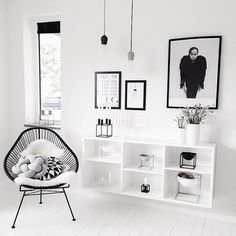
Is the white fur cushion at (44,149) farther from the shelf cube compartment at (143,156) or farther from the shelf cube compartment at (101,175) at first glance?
the shelf cube compartment at (143,156)

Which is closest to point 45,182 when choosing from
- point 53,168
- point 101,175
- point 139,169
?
point 53,168

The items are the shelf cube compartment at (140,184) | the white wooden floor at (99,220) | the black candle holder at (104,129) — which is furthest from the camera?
the black candle holder at (104,129)

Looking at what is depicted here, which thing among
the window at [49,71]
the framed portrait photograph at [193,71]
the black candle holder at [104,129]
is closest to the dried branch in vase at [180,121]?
the framed portrait photograph at [193,71]

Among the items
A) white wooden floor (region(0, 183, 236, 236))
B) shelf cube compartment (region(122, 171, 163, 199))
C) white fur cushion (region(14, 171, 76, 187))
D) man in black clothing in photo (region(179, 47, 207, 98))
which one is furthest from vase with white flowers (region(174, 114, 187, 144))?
white fur cushion (region(14, 171, 76, 187))

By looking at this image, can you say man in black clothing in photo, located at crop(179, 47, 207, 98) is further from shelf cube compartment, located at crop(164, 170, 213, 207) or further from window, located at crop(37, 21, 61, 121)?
window, located at crop(37, 21, 61, 121)

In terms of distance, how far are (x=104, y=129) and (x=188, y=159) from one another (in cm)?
99

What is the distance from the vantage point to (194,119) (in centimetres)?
258

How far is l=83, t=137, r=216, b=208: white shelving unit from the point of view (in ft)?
8.66

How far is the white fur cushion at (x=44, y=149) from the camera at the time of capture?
3.01 meters

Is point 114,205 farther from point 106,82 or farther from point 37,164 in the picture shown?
point 106,82

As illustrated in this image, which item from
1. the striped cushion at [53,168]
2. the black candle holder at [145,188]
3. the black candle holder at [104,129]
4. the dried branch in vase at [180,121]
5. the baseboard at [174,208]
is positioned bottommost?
the baseboard at [174,208]

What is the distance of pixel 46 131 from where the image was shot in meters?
3.24

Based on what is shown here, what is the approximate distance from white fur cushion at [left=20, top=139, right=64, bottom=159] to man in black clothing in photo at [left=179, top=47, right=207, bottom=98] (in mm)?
1490

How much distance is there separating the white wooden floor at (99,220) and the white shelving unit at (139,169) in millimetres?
207
